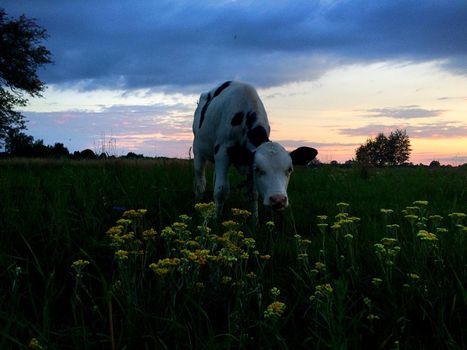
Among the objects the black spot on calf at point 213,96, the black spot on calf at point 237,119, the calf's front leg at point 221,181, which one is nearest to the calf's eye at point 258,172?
the calf's front leg at point 221,181

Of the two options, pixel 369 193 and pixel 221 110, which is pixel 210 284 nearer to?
pixel 221 110

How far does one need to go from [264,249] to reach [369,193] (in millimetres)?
6332

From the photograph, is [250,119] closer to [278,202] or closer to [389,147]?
[278,202]

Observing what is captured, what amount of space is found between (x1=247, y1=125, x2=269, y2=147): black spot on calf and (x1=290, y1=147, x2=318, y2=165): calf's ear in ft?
1.62

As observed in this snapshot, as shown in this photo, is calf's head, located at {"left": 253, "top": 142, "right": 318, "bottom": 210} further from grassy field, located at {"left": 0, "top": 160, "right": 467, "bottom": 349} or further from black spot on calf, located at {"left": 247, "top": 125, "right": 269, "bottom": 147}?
grassy field, located at {"left": 0, "top": 160, "right": 467, "bottom": 349}

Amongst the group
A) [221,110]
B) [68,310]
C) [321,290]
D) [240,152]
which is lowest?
[68,310]

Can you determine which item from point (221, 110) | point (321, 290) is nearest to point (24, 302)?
point (321, 290)

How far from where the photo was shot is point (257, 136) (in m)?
7.22

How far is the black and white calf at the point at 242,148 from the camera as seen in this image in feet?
20.5

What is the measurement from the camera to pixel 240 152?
22.2 feet

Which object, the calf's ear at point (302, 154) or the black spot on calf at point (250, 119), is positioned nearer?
the calf's ear at point (302, 154)

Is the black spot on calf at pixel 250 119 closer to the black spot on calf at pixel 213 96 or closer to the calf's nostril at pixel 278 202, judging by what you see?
the black spot on calf at pixel 213 96

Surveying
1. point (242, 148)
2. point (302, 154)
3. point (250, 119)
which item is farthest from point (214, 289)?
point (250, 119)

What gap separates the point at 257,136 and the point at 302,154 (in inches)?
29.6
